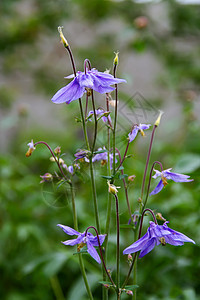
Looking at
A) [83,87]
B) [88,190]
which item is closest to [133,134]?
[83,87]

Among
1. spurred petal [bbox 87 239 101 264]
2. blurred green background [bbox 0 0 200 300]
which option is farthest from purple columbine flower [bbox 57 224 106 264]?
blurred green background [bbox 0 0 200 300]

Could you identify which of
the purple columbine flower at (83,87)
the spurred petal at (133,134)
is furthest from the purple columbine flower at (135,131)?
the purple columbine flower at (83,87)

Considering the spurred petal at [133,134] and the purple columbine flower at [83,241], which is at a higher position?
the spurred petal at [133,134]

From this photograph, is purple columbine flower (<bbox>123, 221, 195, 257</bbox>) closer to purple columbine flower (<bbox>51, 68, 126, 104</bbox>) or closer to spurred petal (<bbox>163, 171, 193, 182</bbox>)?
spurred petal (<bbox>163, 171, 193, 182</bbox>)

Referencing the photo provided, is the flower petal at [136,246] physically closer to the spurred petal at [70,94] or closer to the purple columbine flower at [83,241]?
the purple columbine flower at [83,241]

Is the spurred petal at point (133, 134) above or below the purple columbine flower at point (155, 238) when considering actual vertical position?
above

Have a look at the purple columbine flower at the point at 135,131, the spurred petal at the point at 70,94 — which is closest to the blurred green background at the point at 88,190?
the purple columbine flower at the point at 135,131

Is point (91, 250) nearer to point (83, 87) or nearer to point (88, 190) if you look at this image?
point (83, 87)

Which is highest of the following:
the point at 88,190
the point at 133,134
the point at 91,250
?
the point at 133,134

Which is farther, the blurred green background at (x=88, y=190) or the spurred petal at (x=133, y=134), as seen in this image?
the blurred green background at (x=88, y=190)

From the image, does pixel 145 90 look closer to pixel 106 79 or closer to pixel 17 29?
pixel 17 29

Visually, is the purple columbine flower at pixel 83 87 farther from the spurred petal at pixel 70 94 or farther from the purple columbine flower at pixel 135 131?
the purple columbine flower at pixel 135 131
